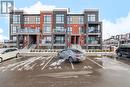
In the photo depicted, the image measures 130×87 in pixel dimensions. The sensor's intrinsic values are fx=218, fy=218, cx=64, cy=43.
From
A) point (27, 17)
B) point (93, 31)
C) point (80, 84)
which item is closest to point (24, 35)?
point (27, 17)

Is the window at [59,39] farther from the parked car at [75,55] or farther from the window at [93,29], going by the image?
the parked car at [75,55]

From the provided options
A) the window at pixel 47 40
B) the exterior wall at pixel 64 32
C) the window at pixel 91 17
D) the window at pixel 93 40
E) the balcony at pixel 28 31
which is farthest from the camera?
the window at pixel 91 17

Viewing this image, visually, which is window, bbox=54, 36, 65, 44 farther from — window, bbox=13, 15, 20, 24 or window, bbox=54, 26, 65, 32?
window, bbox=13, 15, 20, 24

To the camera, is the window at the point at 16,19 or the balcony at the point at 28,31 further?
the window at the point at 16,19

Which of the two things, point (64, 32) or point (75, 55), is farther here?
point (64, 32)

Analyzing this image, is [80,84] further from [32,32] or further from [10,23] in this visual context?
[10,23]

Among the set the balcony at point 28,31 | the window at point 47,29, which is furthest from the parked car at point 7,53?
the window at point 47,29

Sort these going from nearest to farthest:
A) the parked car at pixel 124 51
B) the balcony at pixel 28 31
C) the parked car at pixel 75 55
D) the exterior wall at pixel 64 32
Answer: the parked car at pixel 75 55 < the parked car at pixel 124 51 < the balcony at pixel 28 31 < the exterior wall at pixel 64 32

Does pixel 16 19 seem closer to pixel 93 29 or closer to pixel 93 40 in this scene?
pixel 93 29

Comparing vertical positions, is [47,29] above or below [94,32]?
above

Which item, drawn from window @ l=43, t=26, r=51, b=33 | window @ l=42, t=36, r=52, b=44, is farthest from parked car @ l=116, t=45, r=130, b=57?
window @ l=43, t=26, r=51, b=33

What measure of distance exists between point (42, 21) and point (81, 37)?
34.1ft

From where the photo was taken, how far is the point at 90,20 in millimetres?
53250

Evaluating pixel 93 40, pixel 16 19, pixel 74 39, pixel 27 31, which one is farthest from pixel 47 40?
pixel 93 40
